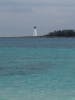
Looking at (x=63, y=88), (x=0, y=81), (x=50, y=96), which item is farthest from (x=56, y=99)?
(x=0, y=81)

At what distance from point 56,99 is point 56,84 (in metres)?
3.75

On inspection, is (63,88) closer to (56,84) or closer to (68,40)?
(56,84)

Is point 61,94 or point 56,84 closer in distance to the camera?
point 61,94

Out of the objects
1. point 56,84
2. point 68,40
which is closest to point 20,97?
point 56,84

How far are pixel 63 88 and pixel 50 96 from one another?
209 centimetres

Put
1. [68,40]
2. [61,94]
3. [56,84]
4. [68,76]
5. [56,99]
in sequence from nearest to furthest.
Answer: [56,99] → [61,94] → [56,84] → [68,76] → [68,40]

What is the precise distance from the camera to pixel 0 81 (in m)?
18.1

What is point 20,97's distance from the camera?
1405cm

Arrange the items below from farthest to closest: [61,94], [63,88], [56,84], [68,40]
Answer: [68,40]
[56,84]
[63,88]
[61,94]

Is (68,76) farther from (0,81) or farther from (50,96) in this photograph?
(50,96)

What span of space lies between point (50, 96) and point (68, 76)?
617 cm

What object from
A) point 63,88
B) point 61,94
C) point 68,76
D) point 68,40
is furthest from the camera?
point 68,40

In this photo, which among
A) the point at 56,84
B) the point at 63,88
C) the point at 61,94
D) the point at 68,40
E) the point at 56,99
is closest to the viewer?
the point at 56,99

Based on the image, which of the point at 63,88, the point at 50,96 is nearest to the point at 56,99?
the point at 50,96
